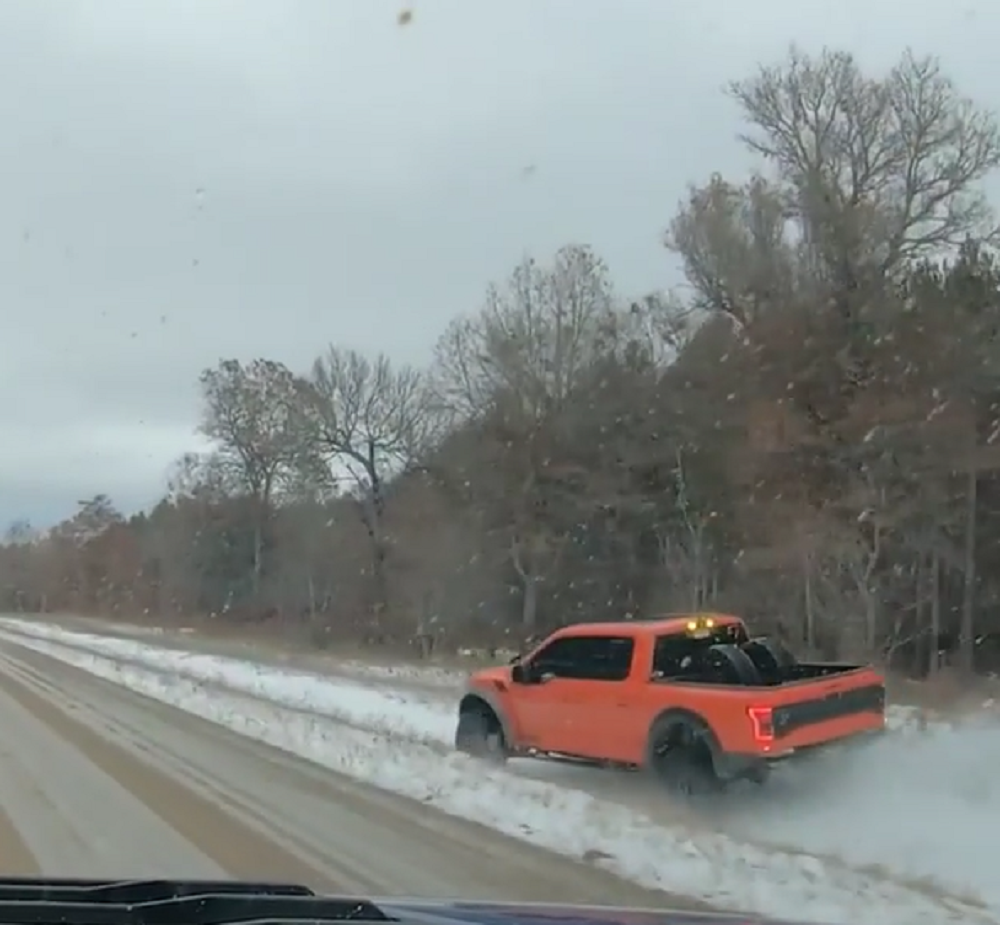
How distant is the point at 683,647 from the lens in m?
14.9

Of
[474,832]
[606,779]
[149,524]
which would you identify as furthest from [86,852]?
[149,524]

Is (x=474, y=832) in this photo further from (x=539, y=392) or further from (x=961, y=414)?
(x=539, y=392)

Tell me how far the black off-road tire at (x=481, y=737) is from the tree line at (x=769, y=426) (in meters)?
13.5

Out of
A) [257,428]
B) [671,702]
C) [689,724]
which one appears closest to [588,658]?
[671,702]

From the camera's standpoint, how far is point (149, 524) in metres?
83.1

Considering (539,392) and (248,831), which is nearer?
(248,831)

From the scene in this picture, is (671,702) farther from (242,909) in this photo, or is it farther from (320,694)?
(320,694)

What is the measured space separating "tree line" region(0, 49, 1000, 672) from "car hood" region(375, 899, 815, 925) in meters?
25.0

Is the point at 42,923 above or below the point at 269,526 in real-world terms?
below

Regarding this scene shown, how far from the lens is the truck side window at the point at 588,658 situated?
48.3ft

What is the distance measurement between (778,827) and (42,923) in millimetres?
9196

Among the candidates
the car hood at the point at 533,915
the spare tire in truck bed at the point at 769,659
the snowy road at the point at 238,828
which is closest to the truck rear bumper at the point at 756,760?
the spare tire in truck bed at the point at 769,659

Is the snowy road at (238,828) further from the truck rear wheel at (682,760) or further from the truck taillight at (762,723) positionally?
the truck taillight at (762,723)

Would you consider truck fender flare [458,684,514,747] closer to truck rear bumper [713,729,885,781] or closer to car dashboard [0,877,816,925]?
truck rear bumper [713,729,885,781]
